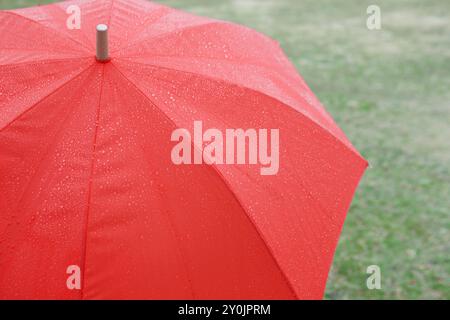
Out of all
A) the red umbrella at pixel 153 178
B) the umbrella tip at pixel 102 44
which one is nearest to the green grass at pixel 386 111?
the red umbrella at pixel 153 178

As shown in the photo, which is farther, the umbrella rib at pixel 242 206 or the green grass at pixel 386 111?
the green grass at pixel 386 111

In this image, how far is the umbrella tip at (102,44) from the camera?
2.23 meters

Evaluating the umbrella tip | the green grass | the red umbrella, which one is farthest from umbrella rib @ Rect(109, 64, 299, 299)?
the green grass

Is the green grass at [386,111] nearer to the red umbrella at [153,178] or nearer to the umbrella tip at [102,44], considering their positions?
the red umbrella at [153,178]

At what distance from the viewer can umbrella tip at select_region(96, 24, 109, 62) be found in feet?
7.33

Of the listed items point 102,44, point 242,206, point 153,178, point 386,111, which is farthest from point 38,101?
point 386,111

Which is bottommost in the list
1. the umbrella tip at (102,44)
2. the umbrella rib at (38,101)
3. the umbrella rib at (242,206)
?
the umbrella rib at (242,206)

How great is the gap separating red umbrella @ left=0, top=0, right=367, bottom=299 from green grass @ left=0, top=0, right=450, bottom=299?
2.36 meters

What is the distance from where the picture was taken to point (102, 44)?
2.28m

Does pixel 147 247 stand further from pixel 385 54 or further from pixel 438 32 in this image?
pixel 438 32

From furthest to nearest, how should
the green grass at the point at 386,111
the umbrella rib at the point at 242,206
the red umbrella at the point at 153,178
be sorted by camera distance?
1. the green grass at the point at 386,111
2. the umbrella rib at the point at 242,206
3. the red umbrella at the point at 153,178

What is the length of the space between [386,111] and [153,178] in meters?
5.40
